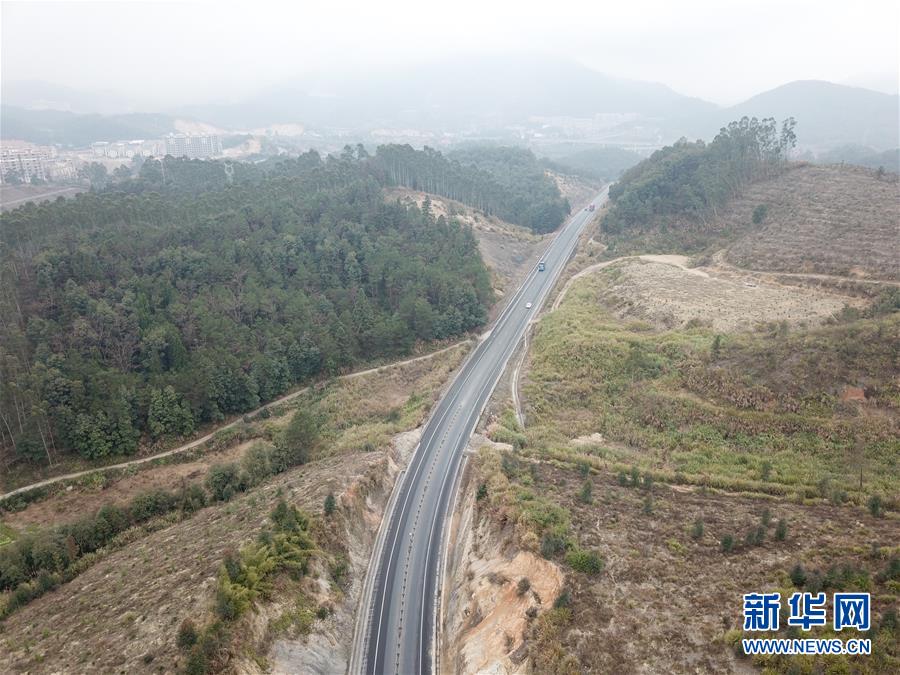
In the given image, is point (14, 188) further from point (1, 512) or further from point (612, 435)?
point (612, 435)

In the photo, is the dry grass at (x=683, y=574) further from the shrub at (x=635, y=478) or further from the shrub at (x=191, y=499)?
the shrub at (x=191, y=499)

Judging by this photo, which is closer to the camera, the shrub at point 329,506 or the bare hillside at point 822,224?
the shrub at point 329,506

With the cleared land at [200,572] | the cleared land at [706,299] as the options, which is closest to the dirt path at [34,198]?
the cleared land at [200,572]

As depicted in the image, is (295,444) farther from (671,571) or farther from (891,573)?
(891,573)

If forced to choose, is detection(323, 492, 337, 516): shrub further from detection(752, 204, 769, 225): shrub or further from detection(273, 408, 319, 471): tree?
detection(752, 204, 769, 225): shrub

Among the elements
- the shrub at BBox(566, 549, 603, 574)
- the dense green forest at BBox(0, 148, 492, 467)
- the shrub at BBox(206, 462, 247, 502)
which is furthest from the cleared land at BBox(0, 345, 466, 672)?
the shrub at BBox(566, 549, 603, 574)
